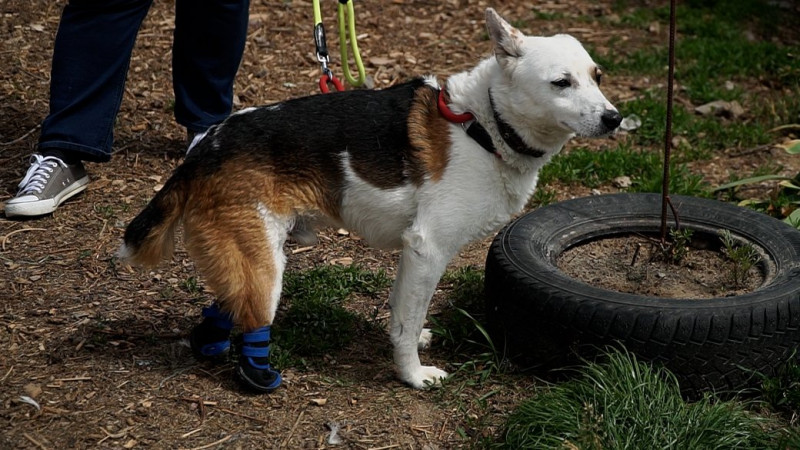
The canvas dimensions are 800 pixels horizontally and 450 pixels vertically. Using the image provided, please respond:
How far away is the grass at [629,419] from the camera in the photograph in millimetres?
3240

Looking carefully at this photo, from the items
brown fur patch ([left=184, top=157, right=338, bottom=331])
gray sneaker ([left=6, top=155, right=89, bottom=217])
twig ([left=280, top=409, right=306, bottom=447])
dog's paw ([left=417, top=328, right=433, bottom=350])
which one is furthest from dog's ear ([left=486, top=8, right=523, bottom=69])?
gray sneaker ([left=6, top=155, right=89, bottom=217])

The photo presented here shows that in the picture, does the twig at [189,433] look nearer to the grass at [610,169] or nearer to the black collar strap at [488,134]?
the black collar strap at [488,134]

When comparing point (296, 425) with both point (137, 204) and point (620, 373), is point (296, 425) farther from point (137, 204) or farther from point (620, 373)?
point (137, 204)

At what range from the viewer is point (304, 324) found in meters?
4.29

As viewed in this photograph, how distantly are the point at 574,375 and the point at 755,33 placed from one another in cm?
564

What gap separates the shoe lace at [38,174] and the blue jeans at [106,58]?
0.07 m

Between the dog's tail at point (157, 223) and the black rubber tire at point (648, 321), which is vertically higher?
the dog's tail at point (157, 223)

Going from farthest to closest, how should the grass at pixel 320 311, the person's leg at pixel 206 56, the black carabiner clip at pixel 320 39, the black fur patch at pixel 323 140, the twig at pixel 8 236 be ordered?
1. the person's leg at pixel 206 56
2. the twig at pixel 8 236
3. the black carabiner clip at pixel 320 39
4. the grass at pixel 320 311
5. the black fur patch at pixel 323 140

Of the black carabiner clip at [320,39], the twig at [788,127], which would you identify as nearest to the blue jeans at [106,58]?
the black carabiner clip at [320,39]

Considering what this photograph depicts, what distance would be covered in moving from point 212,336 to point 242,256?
488mm

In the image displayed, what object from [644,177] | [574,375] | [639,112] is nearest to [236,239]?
[574,375]

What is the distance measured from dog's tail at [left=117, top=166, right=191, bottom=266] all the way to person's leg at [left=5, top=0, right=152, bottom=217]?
1.58 metres

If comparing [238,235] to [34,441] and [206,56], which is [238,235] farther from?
[206,56]

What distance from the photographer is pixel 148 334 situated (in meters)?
4.18
